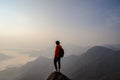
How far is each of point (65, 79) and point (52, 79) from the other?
1834 millimetres

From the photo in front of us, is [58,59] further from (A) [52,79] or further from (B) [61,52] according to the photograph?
(A) [52,79]

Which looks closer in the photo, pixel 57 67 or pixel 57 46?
pixel 57 46

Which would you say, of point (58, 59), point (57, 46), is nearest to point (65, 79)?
point (58, 59)

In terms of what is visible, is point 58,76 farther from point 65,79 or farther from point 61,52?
point 61,52

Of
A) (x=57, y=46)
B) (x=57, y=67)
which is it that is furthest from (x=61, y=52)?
(x=57, y=67)

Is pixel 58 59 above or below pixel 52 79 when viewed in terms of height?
above

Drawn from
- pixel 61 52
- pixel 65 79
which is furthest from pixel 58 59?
pixel 65 79

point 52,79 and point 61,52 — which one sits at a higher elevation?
point 61,52

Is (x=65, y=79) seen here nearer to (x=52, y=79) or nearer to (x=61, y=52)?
(x=52, y=79)

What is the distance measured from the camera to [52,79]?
83.0 ft

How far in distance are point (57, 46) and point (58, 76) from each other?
4.08 meters

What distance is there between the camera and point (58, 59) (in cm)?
2494

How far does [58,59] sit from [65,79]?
277cm

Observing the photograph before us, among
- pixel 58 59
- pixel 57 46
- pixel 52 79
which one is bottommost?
pixel 52 79
